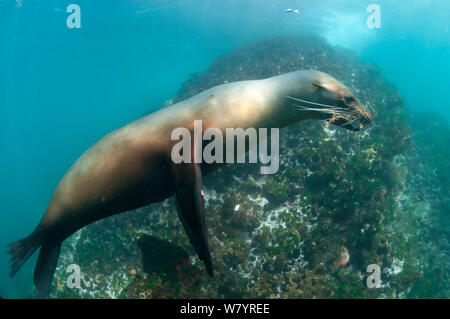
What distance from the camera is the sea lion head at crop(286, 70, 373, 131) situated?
8.04ft

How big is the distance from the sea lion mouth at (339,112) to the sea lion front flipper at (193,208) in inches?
50.2

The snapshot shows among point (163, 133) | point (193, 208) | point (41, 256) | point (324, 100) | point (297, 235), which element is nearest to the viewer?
point (193, 208)

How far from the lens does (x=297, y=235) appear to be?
3828 mm

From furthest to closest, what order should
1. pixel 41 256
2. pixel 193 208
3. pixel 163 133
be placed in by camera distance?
pixel 41 256, pixel 163 133, pixel 193 208

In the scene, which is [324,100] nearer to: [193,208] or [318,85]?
[318,85]

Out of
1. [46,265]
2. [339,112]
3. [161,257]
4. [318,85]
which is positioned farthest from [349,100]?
[46,265]

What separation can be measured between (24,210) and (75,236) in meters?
21.2

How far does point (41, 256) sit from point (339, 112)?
369cm

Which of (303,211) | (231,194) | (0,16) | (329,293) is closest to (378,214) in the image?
(303,211)

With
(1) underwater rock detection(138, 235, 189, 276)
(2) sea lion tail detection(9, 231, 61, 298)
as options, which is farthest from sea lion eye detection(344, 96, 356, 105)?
(2) sea lion tail detection(9, 231, 61, 298)

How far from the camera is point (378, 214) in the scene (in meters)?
4.23

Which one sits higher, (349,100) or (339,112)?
(349,100)

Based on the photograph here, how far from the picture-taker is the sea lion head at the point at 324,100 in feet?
8.04

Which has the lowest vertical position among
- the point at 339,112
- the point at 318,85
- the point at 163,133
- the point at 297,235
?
the point at 297,235
